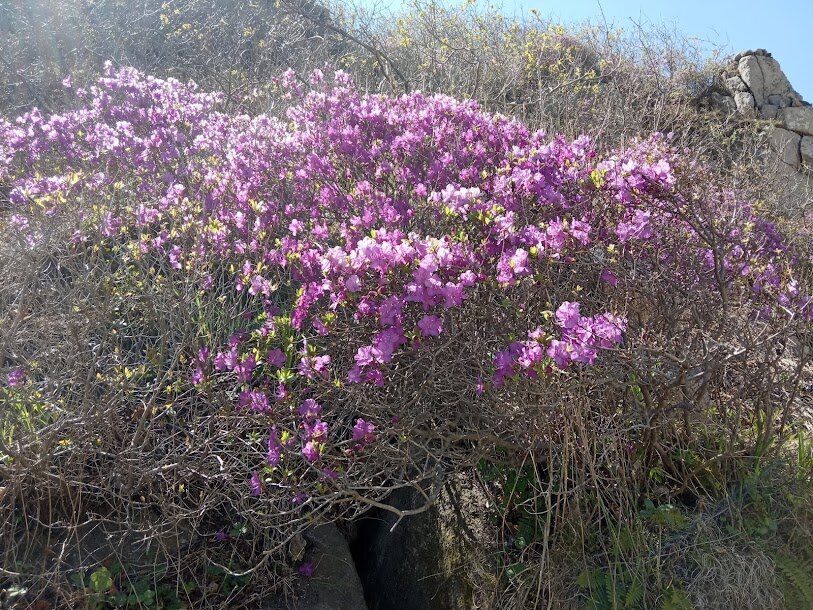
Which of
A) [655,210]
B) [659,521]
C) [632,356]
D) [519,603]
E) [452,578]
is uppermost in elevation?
[655,210]

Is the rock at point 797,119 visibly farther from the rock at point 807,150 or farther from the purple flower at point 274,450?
the purple flower at point 274,450

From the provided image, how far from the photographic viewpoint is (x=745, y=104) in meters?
9.11

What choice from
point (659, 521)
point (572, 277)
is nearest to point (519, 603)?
point (659, 521)

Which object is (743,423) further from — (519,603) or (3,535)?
(3,535)

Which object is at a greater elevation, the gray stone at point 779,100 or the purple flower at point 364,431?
the gray stone at point 779,100

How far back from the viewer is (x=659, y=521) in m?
2.66

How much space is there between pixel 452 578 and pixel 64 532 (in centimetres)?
161

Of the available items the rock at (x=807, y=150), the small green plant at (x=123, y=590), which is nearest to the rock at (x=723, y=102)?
the rock at (x=807, y=150)

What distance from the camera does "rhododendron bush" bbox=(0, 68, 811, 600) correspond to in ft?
7.52

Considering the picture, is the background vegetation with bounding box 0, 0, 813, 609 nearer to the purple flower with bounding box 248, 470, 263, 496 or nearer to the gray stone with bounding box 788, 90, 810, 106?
the purple flower with bounding box 248, 470, 263, 496

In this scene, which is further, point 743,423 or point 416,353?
point 743,423

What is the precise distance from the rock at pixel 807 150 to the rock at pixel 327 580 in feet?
28.6

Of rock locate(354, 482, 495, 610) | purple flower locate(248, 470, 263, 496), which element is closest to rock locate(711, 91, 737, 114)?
rock locate(354, 482, 495, 610)

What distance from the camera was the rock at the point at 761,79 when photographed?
30.6 ft
